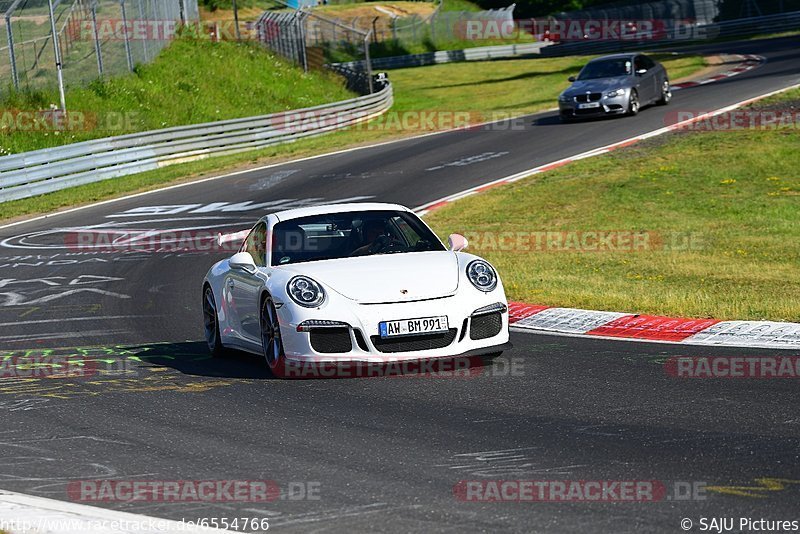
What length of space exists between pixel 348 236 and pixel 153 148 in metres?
22.0

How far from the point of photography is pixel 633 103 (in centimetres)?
3066

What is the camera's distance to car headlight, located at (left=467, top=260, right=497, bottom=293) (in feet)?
30.4

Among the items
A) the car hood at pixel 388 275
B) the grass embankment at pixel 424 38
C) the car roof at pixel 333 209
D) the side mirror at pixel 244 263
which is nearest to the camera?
the car hood at pixel 388 275

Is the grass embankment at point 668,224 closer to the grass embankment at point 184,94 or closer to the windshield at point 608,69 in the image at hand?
the windshield at point 608,69

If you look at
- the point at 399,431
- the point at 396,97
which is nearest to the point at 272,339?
the point at 399,431

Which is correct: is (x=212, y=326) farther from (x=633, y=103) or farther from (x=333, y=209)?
(x=633, y=103)

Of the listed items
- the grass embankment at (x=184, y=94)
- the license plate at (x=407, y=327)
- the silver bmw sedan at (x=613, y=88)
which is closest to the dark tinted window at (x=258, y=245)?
the license plate at (x=407, y=327)

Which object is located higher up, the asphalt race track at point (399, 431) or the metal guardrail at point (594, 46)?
the metal guardrail at point (594, 46)

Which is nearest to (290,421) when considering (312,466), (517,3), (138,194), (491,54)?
(312,466)

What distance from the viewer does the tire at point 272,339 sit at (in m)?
9.16

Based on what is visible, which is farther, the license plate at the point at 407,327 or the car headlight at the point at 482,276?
Result: the car headlight at the point at 482,276

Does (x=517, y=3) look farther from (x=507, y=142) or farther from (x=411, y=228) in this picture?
(x=411, y=228)

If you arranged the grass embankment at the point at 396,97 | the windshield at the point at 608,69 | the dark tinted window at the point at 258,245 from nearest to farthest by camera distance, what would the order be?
the dark tinted window at the point at 258,245 → the grass embankment at the point at 396,97 → the windshield at the point at 608,69

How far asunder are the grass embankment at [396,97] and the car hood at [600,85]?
556cm
